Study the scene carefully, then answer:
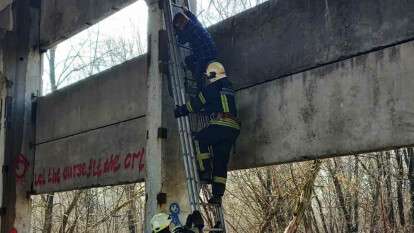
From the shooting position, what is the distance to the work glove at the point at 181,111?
5992mm

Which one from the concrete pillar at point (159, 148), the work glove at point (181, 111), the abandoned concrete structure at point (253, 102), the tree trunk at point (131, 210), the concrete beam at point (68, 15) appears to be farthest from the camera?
the tree trunk at point (131, 210)

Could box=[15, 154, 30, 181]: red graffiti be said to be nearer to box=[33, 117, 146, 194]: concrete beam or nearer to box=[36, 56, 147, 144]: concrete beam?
box=[33, 117, 146, 194]: concrete beam

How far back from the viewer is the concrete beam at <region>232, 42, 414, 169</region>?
4.84 m

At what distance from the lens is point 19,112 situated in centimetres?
992

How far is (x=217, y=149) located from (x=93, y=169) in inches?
127

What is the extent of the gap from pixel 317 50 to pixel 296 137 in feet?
3.04

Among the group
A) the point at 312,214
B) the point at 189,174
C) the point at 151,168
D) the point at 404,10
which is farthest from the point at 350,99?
the point at 312,214

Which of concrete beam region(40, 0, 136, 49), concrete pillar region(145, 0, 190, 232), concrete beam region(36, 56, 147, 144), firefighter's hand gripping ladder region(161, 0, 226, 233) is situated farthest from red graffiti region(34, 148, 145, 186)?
concrete beam region(40, 0, 136, 49)

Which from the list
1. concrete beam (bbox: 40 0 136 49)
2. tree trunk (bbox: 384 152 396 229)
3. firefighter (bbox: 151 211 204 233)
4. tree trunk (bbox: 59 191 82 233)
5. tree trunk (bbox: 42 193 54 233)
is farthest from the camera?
tree trunk (bbox: 42 193 54 233)

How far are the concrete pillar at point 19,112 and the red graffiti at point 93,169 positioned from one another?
36cm

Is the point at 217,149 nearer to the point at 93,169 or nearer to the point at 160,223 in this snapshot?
the point at 160,223

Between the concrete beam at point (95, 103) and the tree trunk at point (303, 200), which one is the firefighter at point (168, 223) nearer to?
the concrete beam at point (95, 103)

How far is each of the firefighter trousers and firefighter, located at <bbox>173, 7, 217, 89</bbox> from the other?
0.65m

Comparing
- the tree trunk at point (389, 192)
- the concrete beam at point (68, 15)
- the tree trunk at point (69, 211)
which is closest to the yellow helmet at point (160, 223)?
the concrete beam at point (68, 15)
